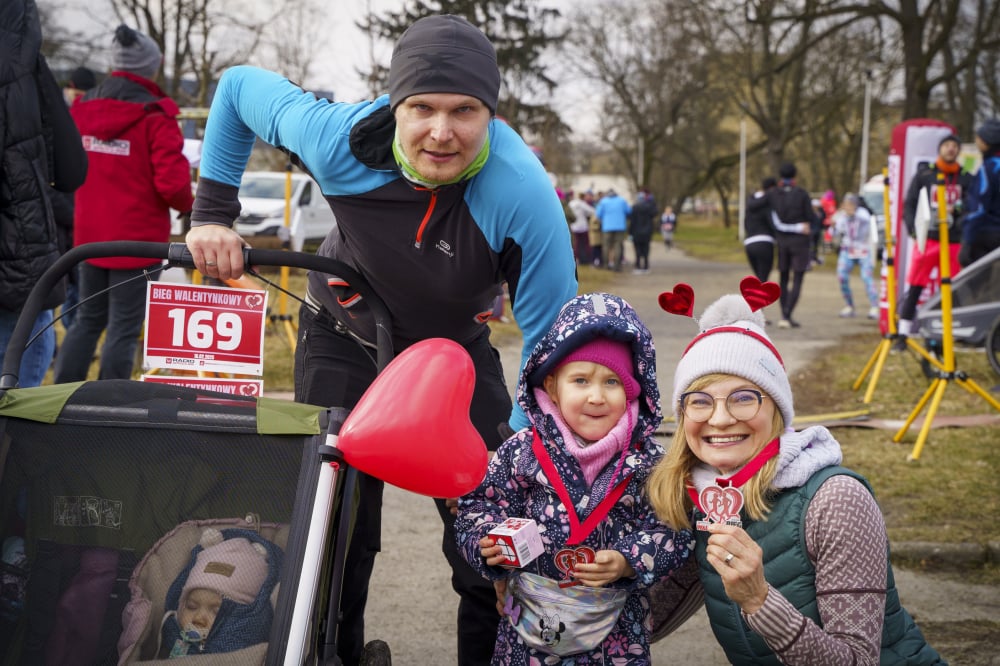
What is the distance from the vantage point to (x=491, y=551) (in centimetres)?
250

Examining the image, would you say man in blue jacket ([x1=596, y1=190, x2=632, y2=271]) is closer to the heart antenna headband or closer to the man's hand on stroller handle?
the heart antenna headband

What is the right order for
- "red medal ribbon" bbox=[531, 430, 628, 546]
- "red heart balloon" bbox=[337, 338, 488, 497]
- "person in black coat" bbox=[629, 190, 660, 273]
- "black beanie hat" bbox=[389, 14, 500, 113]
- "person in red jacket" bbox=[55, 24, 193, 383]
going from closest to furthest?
"red heart balloon" bbox=[337, 338, 488, 497] → "black beanie hat" bbox=[389, 14, 500, 113] → "red medal ribbon" bbox=[531, 430, 628, 546] → "person in red jacket" bbox=[55, 24, 193, 383] → "person in black coat" bbox=[629, 190, 660, 273]

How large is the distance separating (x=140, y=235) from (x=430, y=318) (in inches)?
143

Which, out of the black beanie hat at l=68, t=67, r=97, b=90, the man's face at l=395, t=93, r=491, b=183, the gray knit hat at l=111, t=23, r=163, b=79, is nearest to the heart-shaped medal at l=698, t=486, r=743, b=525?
the man's face at l=395, t=93, r=491, b=183

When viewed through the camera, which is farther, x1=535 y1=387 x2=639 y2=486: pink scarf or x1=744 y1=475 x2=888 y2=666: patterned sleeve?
x1=535 y1=387 x2=639 y2=486: pink scarf

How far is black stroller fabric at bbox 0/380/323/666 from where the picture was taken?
7.23 feet

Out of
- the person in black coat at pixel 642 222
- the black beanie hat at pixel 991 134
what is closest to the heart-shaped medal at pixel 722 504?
the black beanie hat at pixel 991 134

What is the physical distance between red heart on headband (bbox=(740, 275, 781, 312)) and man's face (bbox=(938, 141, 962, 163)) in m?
7.46

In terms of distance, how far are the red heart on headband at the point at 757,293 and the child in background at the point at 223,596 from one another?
4.36ft

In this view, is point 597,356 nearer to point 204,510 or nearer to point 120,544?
point 204,510

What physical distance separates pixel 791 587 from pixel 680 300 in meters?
0.78

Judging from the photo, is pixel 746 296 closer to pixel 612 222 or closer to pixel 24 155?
pixel 24 155

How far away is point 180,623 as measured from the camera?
2150 millimetres

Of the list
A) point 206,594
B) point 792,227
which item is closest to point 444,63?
point 206,594
